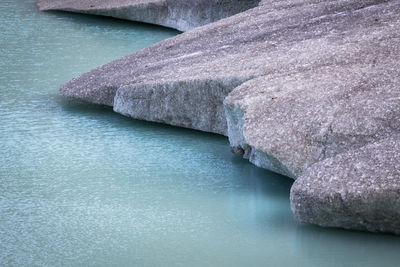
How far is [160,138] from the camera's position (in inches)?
251

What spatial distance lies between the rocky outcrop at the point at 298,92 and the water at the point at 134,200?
180 millimetres

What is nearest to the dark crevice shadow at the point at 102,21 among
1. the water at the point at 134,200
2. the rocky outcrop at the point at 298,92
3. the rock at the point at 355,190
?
the rocky outcrop at the point at 298,92

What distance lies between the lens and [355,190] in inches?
166

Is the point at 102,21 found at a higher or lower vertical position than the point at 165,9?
lower

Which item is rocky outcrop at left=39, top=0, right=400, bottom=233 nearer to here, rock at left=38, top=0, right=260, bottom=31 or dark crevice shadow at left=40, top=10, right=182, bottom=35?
rock at left=38, top=0, right=260, bottom=31

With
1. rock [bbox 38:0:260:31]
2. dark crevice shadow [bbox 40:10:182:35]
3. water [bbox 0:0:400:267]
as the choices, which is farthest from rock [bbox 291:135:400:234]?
dark crevice shadow [bbox 40:10:182:35]

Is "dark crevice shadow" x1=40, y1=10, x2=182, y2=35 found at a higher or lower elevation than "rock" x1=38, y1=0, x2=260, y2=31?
lower

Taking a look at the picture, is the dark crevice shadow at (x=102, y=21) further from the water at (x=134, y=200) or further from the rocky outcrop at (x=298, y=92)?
the water at (x=134, y=200)

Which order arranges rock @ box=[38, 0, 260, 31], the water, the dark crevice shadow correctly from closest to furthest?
the water
rock @ box=[38, 0, 260, 31]
the dark crevice shadow

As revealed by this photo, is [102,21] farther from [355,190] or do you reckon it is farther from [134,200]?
[355,190]

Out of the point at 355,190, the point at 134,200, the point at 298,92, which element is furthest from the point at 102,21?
the point at 355,190

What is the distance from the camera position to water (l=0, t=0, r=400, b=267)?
4.32 m

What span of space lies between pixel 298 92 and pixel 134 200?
1.47 m

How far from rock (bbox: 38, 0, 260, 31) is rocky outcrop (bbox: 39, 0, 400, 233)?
202 cm
